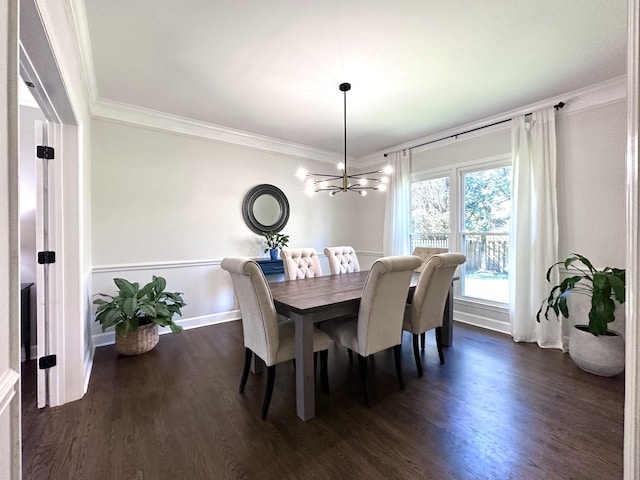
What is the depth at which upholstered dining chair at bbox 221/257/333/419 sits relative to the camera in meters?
1.87

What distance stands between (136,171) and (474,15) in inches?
141

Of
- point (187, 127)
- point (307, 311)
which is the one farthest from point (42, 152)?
point (307, 311)

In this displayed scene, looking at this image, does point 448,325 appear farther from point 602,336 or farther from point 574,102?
point 574,102

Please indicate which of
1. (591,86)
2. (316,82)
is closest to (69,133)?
(316,82)

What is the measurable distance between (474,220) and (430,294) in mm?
1972

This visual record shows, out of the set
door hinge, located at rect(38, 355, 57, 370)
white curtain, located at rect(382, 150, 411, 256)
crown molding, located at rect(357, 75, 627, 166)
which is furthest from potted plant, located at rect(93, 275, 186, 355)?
crown molding, located at rect(357, 75, 627, 166)

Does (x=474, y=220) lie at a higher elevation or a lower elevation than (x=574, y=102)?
lower

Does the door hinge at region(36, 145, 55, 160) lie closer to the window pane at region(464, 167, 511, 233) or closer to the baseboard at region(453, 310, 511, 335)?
the window pane at region(464, 167, 511, 233)

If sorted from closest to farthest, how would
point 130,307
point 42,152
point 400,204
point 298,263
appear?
point 42,152, point 130,307, point 298,263, point 400,204

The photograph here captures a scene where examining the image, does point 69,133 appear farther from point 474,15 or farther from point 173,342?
point 474,15

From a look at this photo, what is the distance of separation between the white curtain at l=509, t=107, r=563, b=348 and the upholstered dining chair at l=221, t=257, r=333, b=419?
8.40 ft

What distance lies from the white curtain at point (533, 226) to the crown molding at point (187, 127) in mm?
2966

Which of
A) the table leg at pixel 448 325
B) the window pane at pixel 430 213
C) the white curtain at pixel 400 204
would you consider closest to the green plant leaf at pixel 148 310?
the table leg at pixel 448 325

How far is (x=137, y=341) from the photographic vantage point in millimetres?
2865
